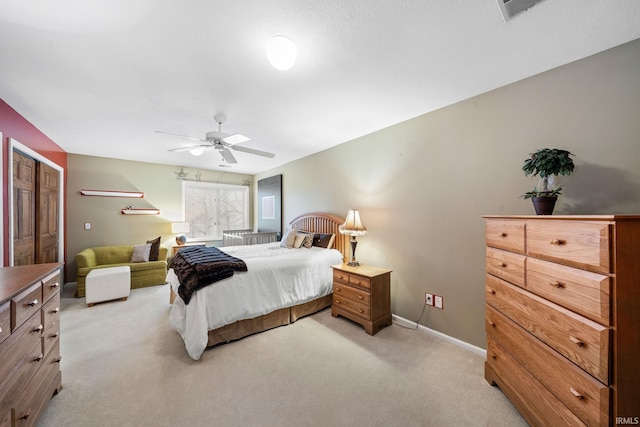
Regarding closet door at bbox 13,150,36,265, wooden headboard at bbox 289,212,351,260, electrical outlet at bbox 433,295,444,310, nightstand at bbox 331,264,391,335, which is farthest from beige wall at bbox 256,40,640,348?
closet door at bbox 13,150,36,265

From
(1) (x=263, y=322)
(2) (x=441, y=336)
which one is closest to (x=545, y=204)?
(2) (x=441, y=336)

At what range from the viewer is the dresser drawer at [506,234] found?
1545mm

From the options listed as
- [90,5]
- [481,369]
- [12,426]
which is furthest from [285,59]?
[481,369]

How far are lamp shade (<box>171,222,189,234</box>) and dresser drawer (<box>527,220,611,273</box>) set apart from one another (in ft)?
18.4

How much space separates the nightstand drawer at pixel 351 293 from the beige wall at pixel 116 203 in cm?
429

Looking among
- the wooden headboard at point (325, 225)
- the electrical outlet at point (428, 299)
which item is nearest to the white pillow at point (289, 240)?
the wooden headboard at point (325, 225)

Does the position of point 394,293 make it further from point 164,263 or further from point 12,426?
point 164,263

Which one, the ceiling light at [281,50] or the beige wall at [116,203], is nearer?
the ceiling light at [281,50]

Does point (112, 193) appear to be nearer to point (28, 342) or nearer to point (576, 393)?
point (28, 342)

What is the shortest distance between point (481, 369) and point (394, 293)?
1.13m

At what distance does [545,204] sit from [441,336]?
5.49 feet

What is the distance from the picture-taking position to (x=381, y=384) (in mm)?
1847

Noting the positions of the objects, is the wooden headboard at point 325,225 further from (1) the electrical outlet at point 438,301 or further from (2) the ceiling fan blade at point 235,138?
(2) the ceiling fan blade at point 235,138

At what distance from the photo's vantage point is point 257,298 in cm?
258
